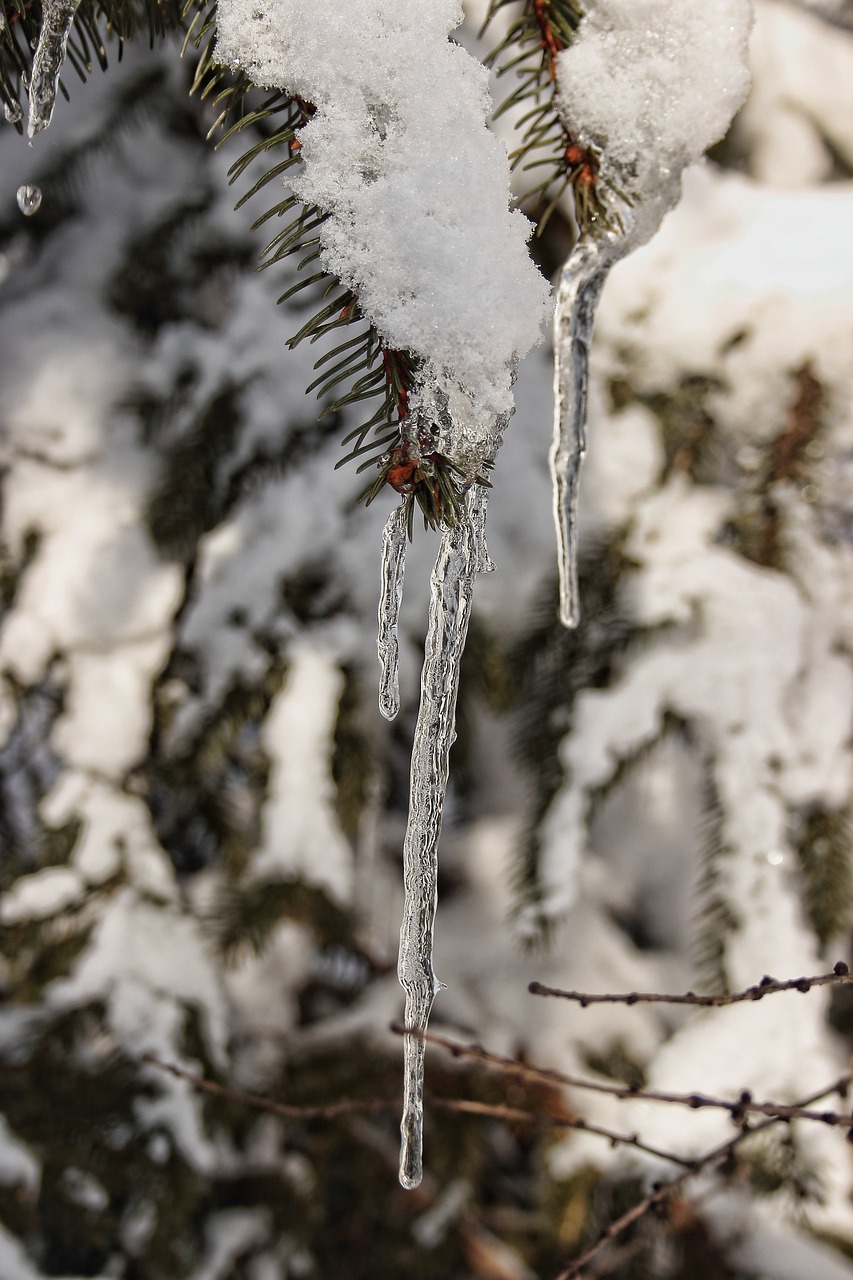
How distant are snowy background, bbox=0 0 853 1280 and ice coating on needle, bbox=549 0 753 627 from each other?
795 millimetres

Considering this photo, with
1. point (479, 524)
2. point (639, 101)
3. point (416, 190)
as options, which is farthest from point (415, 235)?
point (639, 101)

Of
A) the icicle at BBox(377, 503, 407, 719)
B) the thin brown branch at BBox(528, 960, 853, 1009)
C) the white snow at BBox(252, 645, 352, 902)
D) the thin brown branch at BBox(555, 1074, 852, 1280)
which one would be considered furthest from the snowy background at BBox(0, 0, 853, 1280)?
the icicle at BBox(377, 503, 407, 719)

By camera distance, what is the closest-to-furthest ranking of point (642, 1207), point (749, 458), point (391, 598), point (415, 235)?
1. point (415, 235)
2. point (391, 598)
3. point (642, 1207)
4. point (749, 458)

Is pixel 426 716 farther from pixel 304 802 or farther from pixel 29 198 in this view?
pixel 304 802

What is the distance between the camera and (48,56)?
60cm

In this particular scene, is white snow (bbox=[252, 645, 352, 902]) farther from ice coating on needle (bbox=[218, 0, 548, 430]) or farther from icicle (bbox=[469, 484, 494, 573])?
ice coating on needle (bbox=[218, 0, 548, 430])

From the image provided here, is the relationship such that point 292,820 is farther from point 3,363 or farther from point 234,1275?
point 3,363

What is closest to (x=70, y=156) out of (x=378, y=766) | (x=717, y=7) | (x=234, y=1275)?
(x=378, y=766)

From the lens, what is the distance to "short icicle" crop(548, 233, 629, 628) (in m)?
0.62

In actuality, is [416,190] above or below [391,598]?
above

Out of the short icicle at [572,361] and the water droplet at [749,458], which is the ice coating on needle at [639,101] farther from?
the water droplet at [749,458]

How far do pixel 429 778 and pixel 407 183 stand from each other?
36 cm

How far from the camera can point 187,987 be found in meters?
1.45

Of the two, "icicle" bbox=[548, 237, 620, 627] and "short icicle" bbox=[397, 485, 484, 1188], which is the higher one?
"icicle" bbox=[548, 237, 620, 627]
